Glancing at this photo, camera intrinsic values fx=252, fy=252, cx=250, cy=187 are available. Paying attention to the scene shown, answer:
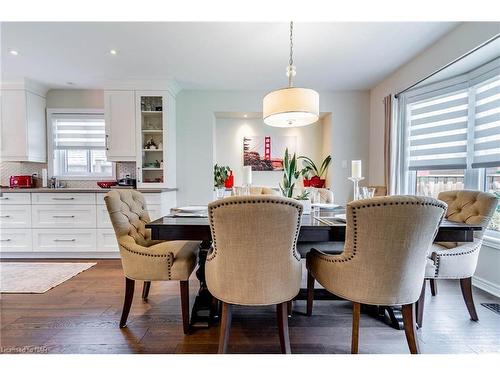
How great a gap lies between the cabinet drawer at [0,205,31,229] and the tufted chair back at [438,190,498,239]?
465cm

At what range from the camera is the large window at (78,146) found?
394 cm

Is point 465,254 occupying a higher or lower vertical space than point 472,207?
lower

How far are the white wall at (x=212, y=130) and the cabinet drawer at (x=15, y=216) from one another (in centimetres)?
193

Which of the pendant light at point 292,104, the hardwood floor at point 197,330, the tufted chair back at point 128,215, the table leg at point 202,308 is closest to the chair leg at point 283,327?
the hardwood floor at point 197,330

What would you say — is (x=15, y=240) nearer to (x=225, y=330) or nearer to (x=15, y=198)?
(x=15, y=198)

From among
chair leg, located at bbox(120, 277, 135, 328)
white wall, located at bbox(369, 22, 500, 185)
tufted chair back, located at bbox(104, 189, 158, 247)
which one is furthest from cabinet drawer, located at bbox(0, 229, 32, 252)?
white wall, located at bbox(369, 22, 500, 185)

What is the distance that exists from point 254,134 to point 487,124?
302 centimetres

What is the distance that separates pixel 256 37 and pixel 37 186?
392 cm

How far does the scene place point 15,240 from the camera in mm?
3297

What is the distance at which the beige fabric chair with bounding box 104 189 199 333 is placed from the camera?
166 cm

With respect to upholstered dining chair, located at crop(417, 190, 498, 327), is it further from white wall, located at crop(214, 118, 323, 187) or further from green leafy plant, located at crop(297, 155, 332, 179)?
white wall, located at crop(214, 118, 323, 187)

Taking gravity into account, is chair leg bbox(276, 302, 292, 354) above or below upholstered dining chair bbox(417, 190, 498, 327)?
below

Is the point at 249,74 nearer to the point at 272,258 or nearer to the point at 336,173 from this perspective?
the point at 336,173

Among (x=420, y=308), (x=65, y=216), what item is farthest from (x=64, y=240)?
(x=420, y=308)
